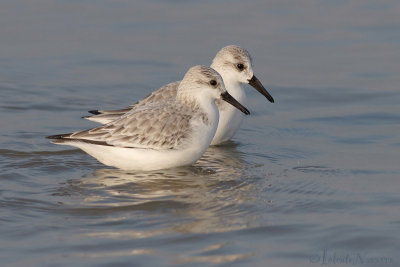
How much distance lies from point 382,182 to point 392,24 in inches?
326

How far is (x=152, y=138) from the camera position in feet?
35.3

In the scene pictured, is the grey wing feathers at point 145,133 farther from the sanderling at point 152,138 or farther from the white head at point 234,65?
the white head at point 234,65

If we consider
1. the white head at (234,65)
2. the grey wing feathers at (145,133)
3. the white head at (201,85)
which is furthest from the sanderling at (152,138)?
the white head at (234,65)

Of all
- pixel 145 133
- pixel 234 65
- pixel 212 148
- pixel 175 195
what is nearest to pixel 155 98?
pixel 212 148

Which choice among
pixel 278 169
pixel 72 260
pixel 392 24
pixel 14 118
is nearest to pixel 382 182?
pixel 278 169

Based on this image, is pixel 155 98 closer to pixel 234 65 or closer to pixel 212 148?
pixel 212 148

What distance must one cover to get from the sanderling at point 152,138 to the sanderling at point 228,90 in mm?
1278

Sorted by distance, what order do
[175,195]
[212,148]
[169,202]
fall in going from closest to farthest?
1. [169,202]
2. [175,195]
3. [212,148]

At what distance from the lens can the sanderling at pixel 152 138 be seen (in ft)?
35.2

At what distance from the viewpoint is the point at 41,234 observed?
8703mm

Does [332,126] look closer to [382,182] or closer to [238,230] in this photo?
[382,182]

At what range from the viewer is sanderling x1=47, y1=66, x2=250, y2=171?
10719mm

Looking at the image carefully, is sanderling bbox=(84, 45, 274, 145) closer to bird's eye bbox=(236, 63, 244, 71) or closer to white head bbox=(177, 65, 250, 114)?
bird's eye bbox=(236, 63, 244, 71)

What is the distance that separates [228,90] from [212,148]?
913 millimetres
